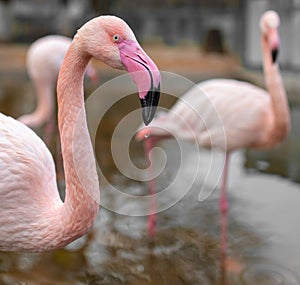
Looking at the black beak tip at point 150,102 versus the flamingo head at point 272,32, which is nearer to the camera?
the black beak tip at point 150,102

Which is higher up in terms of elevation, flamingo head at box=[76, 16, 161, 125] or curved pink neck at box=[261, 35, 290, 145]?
flamingo head at box=[76, 16, 161, 125]

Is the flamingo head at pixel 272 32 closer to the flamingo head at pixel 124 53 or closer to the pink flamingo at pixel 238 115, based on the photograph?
the pink flamingo at pixel 238 115

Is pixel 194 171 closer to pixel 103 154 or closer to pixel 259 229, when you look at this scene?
pixel 103 154

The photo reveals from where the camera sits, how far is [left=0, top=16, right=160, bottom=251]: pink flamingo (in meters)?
1.83

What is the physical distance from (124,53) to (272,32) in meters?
2.29

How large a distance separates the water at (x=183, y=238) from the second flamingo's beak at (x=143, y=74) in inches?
22.1

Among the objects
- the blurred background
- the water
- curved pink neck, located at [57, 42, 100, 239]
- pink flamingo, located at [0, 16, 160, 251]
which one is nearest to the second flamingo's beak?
A: pink flamingo, located at [0, 16, 160, 251]

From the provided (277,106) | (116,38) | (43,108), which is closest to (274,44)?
(277,106)

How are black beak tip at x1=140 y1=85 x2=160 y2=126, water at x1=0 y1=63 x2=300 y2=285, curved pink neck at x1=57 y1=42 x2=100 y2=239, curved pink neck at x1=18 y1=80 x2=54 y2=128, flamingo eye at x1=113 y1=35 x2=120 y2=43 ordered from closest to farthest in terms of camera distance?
1. black beak tip at x1=140 y1=85 x2=160 y2=126
2. flamingo eye at x1=113 y1=35 x2=120 y2=43
3. curved pink neck at x1=57 y1=42 x2=100 y2=239
4. water at x1=0 y1=63 x2=300 y2=285
5. curved pink neck at x1=18 y1=80 x2=54 y2=128

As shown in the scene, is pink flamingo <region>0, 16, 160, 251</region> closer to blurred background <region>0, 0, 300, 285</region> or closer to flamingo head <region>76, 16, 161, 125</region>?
flamingo head <region>76, 16, 161, 125</region>

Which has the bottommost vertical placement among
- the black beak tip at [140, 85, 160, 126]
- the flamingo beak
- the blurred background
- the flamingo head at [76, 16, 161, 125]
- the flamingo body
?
the blurred background

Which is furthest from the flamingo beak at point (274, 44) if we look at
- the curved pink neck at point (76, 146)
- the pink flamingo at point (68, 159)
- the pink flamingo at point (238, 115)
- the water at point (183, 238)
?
the curved pink neck at point (76, 146)

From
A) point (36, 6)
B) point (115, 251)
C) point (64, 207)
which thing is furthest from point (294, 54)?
point (36, 6)

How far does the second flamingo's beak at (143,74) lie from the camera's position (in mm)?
1736
